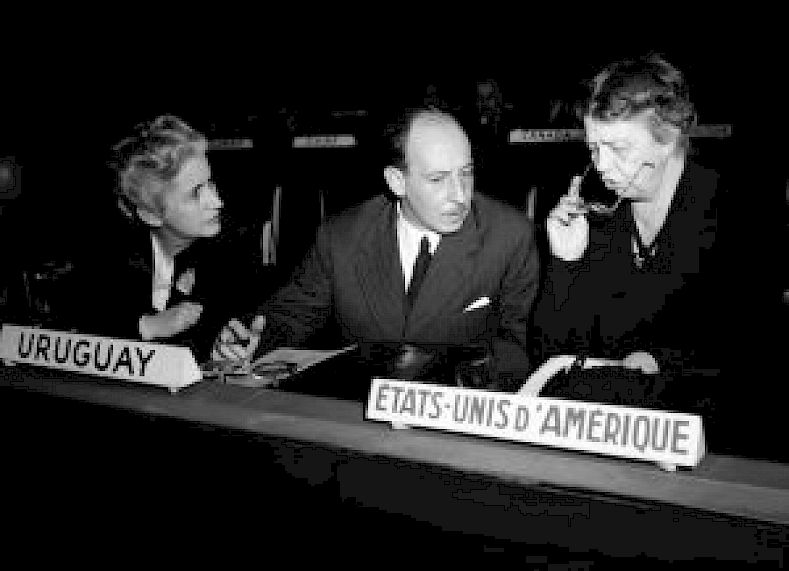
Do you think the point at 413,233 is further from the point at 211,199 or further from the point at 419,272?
the point at 211,199

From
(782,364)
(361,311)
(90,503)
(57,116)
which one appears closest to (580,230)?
(361,311)

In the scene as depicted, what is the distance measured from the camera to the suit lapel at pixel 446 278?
2.11 meters

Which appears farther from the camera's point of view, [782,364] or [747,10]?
[747,10]

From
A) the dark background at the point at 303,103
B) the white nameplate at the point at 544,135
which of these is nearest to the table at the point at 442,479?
the dark background at the point at 303,103

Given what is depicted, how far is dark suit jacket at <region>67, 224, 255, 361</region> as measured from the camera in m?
2.16

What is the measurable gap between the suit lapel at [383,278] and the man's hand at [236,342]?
23.9 inches

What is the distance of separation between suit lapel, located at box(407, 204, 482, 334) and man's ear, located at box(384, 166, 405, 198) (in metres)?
0.20

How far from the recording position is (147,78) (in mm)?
3963

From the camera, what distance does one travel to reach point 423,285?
83.2 inches

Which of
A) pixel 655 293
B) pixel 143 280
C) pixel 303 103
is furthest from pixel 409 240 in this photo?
pixel 303 103

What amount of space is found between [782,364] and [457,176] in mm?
1063

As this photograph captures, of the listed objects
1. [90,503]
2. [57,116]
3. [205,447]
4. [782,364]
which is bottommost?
[90,503]

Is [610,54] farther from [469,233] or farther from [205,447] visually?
[205,447]

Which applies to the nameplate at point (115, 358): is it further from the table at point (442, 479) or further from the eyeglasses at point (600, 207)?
the eyeglasses at point (600, 207)
